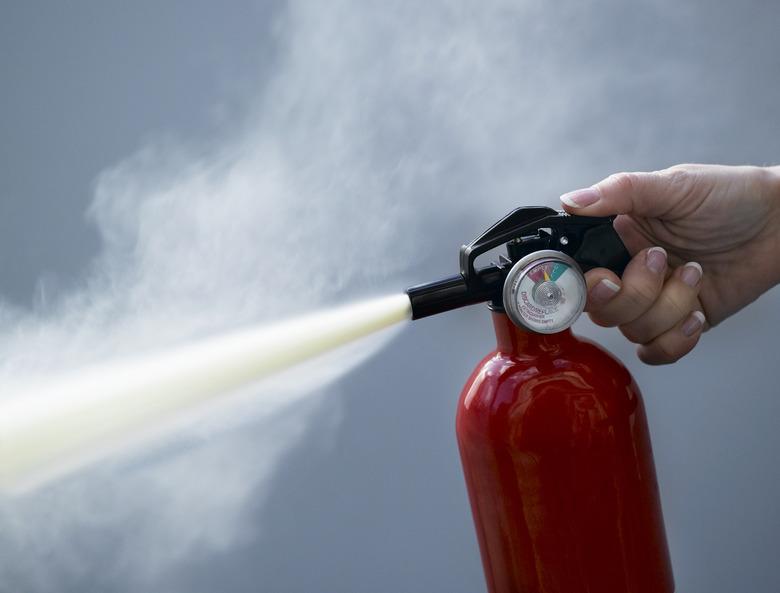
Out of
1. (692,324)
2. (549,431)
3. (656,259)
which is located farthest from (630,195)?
(549,431)

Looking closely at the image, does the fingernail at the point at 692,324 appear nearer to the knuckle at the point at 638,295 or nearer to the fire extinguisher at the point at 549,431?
the knuckle at the point at 638,295

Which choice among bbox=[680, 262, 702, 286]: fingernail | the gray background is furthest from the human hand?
the gray background

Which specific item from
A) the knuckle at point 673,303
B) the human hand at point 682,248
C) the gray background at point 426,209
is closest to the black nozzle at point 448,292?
the human hand at point 682,248

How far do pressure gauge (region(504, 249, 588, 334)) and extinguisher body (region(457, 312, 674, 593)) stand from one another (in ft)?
0.15

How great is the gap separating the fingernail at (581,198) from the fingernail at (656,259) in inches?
3.3

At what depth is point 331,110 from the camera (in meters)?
1.26

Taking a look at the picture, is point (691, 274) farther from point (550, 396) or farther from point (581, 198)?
point (550, 396)

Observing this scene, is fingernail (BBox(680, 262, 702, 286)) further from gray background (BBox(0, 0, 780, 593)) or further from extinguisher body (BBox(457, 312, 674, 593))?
gray background (BBox(0, 0, 780, 593))

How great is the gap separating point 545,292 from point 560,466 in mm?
160

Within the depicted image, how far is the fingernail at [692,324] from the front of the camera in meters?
0.99

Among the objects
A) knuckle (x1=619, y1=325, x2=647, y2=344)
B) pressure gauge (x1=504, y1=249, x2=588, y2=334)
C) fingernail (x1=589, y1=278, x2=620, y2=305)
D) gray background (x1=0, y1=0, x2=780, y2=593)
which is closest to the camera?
pressure gauge (x1=504, y1=249, x2=588, y2=334)

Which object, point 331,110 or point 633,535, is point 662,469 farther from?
point 331,110

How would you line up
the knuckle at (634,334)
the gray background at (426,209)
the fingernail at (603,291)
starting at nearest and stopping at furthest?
the fingernail at (603,291) → the knuckle at (634,334) → the gray background at (426,209)

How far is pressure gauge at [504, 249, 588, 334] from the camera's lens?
75 centimetres
